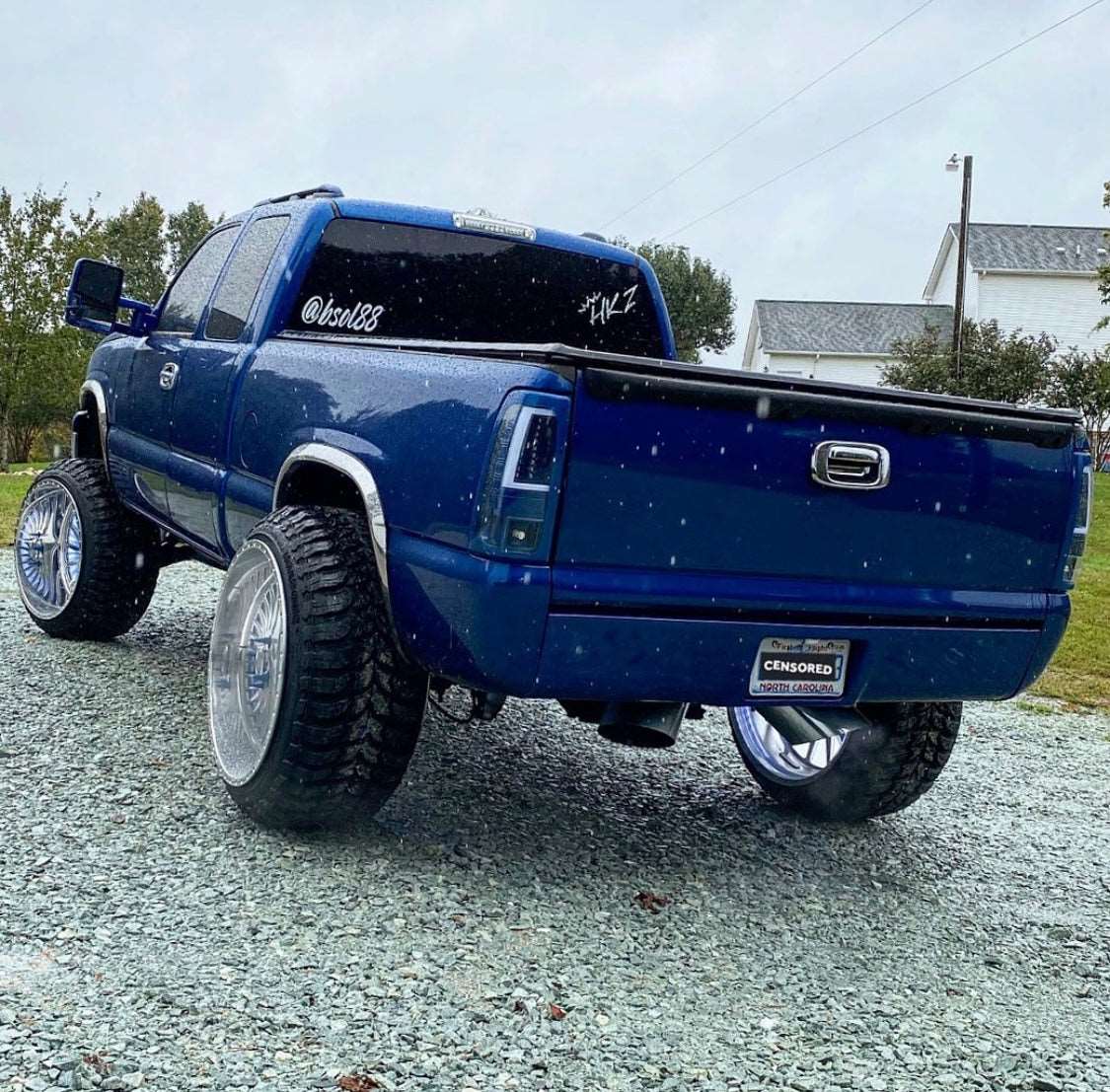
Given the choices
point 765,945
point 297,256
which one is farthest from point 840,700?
point 297,256

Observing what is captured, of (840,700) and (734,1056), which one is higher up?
(840,700)

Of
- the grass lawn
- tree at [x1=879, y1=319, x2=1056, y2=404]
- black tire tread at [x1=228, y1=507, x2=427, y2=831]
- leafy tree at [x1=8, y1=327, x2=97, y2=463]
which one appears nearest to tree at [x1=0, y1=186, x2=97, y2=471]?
leafy tree at [x1=8, y1=327, x2=97, y2=463]

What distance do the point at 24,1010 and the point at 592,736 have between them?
3.08 metres

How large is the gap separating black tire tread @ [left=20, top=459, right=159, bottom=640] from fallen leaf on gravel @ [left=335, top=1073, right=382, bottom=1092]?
388 cm

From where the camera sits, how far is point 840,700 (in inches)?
136

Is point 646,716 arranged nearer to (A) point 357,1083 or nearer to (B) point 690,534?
(B) point 690,534

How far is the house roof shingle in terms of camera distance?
39.9 meters

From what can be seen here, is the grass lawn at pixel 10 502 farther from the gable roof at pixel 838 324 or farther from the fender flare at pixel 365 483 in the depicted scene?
the gable roof at pixel 838 324

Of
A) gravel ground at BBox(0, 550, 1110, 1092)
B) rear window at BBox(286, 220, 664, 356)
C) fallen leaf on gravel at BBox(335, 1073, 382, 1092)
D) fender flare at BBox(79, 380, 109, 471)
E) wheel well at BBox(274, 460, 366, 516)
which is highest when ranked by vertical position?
rear window at BBox(286, 220, 664, 356)

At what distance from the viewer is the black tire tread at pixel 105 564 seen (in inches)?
232

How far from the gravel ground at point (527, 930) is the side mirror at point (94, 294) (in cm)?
166

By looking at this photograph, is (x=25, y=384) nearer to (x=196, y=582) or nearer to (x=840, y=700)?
(x=196, y=582)

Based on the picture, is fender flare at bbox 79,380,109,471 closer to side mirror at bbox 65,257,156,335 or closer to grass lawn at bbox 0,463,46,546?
side mirror at bbox 65,257,156,335

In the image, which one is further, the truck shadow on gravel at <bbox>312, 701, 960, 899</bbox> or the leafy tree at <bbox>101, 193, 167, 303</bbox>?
the leafy tree at <bbox>101, 193, 167, 303</bbox>
